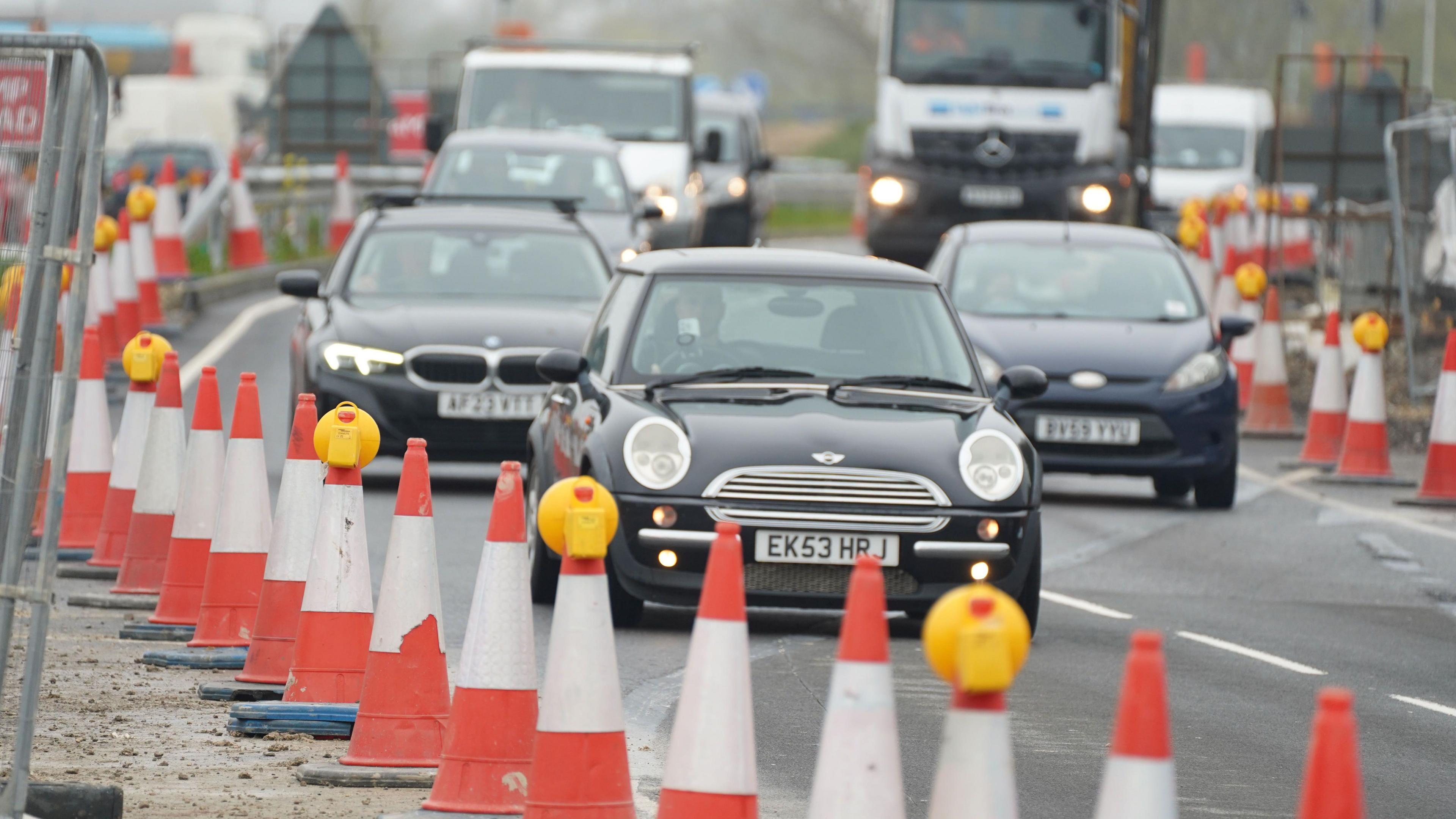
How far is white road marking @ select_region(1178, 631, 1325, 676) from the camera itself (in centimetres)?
895

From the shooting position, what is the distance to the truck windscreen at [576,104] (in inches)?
933

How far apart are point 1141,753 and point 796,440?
4986 millimetres

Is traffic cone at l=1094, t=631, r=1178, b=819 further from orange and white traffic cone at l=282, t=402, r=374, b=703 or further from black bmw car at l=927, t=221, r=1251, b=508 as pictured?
black bmw car at l=927, t=221, r=1251, b=508

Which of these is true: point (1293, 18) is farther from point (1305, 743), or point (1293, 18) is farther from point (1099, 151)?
point (1305, 743)

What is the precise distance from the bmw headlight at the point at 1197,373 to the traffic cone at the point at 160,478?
6.21m

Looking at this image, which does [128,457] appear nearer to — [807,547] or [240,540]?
[240,540]

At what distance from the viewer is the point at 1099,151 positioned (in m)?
24.6

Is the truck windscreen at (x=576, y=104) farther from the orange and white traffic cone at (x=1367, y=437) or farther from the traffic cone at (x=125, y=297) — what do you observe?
the orange and white traffic cone at (x=1367, y=437)

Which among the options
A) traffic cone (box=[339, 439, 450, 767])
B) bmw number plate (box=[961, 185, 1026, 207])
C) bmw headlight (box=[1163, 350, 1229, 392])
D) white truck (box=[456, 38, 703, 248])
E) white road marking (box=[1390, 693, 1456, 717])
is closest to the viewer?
traffic cone (box=[339, 439, 450, 767])

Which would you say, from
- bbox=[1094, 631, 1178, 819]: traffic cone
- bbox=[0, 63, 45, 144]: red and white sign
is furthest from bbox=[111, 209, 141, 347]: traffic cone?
bbox=[1094, 631, 1178, 819]: traffic cone

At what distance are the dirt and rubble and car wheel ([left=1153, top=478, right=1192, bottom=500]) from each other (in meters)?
7.37

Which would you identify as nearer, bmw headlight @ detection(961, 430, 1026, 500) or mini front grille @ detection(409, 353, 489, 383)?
bmw headlight @ detection(961, 430, 1026, 500)

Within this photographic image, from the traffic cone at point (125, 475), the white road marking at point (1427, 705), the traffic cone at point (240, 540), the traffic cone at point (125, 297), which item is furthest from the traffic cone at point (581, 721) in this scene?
the traffic cone at point (125, 297)

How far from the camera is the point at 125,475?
1009 cm
